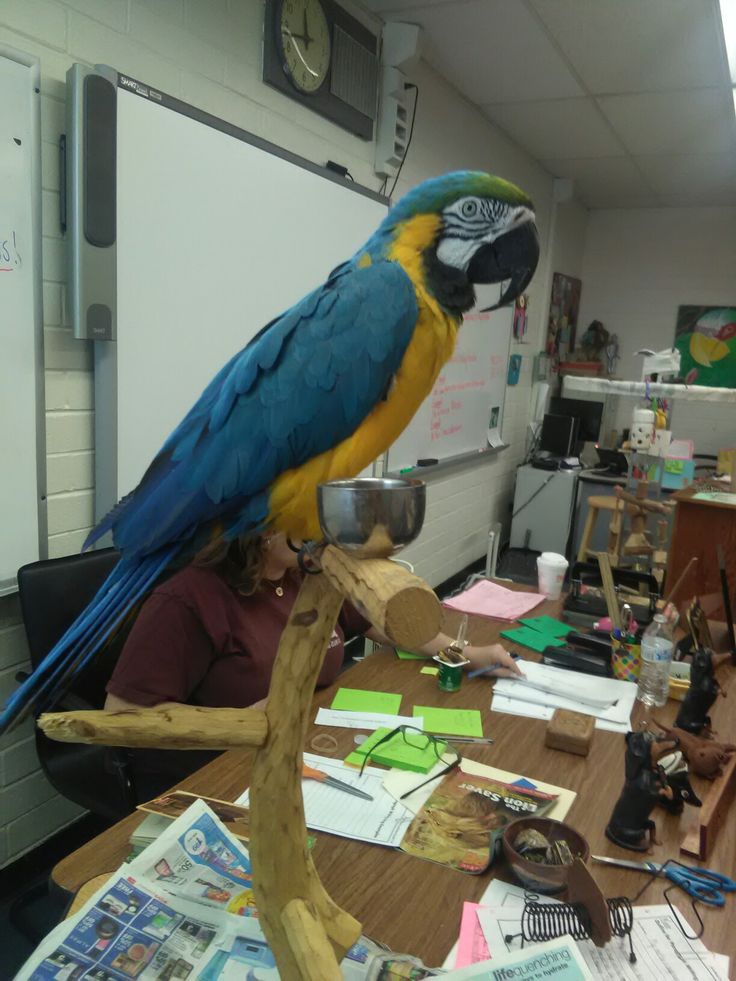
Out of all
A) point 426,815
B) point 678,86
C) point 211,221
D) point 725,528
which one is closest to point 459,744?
point 426,815

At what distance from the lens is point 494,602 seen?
2.29m

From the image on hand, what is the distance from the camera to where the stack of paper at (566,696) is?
1.55 metres

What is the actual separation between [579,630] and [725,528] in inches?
26.6

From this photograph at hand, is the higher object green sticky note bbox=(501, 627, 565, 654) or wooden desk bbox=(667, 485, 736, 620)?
wooden desk bbox=(667, 485, 736, 620)

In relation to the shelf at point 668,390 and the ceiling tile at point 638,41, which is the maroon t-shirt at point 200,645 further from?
the ceiling tile at point 638,41

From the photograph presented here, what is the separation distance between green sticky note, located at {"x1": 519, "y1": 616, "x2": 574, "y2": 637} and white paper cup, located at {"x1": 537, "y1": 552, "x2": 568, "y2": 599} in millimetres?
249

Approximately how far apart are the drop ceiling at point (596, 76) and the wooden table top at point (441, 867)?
8.92ft

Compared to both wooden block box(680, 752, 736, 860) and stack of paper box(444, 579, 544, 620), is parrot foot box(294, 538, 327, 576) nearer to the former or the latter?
wooden block box(680, 752, 736, 860)

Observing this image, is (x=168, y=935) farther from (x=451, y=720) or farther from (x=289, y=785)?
(x=451, y=720)

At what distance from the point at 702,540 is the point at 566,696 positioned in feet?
3.30

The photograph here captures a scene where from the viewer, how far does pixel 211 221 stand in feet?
6.81

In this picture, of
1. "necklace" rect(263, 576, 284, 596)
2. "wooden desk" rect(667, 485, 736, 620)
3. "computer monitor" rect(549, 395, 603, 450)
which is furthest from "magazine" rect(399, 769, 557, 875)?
"computer monitor" rect(549, 395, 603, 450)

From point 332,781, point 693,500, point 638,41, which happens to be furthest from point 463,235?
point 638,41

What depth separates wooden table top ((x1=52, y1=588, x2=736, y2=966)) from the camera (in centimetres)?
95
